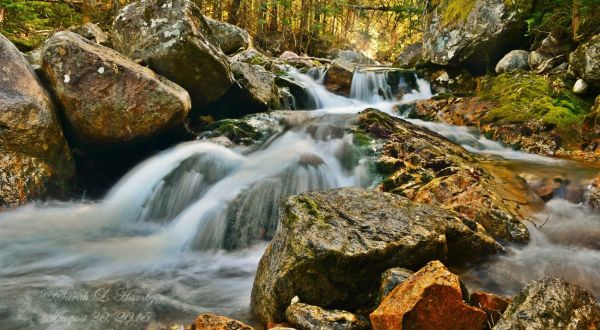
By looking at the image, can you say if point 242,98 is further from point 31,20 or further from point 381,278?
point 381,278

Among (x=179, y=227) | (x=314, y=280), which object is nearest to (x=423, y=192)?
(x=314, y=280)

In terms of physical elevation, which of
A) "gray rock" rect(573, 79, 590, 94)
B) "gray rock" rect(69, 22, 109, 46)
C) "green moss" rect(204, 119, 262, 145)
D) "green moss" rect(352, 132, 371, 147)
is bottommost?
"green moss" rect(352, 132, 371, 147)

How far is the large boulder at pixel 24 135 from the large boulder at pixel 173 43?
6.20ft

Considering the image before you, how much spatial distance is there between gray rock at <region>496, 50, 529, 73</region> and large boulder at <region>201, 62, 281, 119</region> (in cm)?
569

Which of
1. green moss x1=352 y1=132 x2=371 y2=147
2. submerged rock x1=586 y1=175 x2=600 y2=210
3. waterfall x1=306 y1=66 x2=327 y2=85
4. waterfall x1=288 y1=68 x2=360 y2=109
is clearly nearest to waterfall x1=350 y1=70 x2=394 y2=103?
waterfall x1=288 y1=68 x2=360 y2=109

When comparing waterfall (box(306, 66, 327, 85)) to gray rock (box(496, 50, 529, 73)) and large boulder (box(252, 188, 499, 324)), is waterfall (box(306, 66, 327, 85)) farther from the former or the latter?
large boulder (box(252, 188, 499, 324))

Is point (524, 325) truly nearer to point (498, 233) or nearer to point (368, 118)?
point (498, 233)

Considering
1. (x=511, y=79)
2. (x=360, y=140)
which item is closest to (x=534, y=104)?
(x=511, y=79)

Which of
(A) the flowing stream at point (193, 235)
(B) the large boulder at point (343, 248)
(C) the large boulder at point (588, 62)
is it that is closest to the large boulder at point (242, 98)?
(A) the flowing stream at point (193, 235)

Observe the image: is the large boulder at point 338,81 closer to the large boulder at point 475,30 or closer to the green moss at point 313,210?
the large boulder at point 475,30

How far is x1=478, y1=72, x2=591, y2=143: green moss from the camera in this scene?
23.8 feet

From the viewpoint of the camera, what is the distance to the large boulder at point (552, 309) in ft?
6.94

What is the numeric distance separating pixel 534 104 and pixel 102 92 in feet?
25.6

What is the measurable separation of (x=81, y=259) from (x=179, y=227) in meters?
1.29
